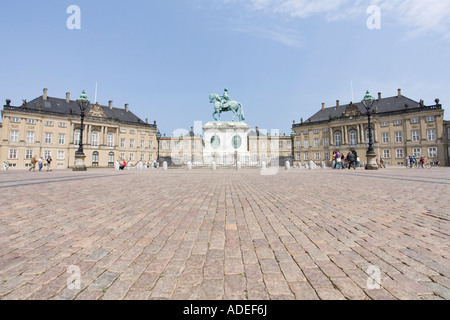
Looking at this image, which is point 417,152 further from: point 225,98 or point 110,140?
point 110,140

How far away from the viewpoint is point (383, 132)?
5178 centimetres

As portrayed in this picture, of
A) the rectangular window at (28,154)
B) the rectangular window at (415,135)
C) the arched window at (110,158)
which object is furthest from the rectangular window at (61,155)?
the rectangular window at (415,135)

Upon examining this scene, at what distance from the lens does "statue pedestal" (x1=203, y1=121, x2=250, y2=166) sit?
3180cm

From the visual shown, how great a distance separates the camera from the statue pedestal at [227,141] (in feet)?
104

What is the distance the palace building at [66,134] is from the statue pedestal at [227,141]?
3252 cm

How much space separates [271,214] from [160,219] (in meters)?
1.88

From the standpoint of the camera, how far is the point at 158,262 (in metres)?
2.22

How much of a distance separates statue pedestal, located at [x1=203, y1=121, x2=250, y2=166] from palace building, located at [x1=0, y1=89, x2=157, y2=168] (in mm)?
32524

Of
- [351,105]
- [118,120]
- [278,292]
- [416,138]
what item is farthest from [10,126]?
[416,138]

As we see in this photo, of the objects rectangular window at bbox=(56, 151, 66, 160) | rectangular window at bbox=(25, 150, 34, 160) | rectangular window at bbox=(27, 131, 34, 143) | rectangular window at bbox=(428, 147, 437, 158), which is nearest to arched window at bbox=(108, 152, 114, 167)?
rectangular window at bbox=(56, 151, 66, 160)

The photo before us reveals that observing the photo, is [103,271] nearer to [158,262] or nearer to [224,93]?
[158,262]

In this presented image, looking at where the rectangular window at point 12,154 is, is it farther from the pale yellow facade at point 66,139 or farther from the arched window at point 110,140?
the arched window at point 110,140

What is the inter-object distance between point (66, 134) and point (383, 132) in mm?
70325

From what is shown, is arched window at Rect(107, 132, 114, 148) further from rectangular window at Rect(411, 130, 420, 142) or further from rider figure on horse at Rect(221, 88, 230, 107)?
rectangular window at Rect(411, 130, 420, 142)
